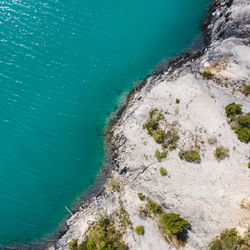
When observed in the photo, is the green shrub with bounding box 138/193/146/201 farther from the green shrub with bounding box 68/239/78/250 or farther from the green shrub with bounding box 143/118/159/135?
the green shrub with bounding box 68/239/78/250

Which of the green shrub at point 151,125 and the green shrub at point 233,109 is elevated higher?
the green shrub at point 151,125

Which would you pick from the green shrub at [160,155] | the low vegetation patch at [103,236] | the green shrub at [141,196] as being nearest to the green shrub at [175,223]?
the green shrub at [141,196]

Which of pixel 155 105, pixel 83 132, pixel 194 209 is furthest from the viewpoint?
pixel 83 132

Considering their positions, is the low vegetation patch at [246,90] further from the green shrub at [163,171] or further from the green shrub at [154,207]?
the green shrub at [154,207]

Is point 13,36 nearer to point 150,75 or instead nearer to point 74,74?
point 74,74

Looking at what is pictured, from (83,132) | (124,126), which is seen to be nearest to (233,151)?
(124,126)

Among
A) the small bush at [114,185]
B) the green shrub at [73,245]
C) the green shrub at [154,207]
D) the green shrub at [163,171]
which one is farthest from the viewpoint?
the small bush at [114,185]

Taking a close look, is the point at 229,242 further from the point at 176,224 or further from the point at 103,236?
the point at 103,236
